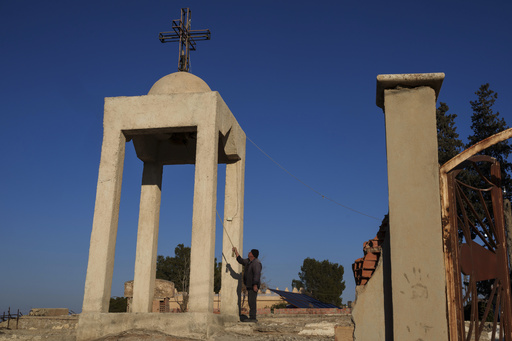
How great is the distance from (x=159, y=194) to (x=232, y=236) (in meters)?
2.34

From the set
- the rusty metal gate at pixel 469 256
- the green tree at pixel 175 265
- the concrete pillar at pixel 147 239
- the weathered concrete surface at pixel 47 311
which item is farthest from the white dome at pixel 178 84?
the green tree at pixel 175 265

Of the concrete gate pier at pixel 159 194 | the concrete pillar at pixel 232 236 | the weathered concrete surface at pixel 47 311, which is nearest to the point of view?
the concrete gate pier at pixel 159 194

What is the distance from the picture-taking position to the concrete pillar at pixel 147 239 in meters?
11.5

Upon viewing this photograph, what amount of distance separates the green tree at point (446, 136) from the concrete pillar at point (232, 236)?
18720 millimetres

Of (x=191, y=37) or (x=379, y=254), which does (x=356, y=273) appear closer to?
(x=379, y=254)

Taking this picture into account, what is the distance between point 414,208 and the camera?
170 inches

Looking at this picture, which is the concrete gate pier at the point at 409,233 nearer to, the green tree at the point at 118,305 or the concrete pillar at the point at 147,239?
the concrete pillar at the point at 147,239

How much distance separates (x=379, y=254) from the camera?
15.0ft

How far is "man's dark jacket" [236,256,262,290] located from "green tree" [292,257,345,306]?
38714mm

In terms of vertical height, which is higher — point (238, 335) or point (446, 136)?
point (446, 136)

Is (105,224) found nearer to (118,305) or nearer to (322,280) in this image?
(118,305)

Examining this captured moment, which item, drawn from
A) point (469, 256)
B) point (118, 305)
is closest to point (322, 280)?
point (118, 305)

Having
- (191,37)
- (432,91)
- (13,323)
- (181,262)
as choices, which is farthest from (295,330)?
(181,262)

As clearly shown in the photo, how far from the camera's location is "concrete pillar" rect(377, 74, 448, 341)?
4105 millimetres
